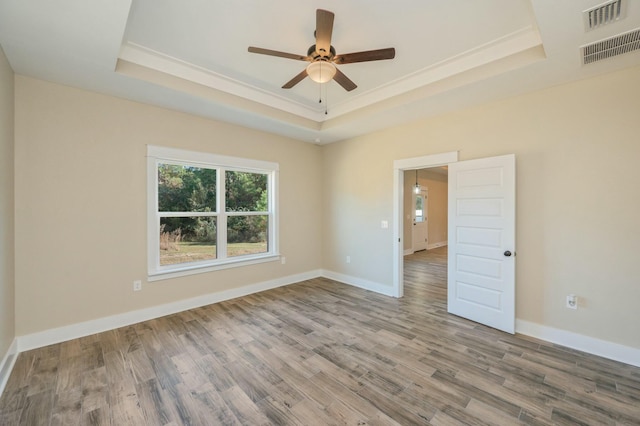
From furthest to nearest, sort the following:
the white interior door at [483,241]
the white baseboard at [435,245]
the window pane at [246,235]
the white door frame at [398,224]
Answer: the white baseboard at [435,245], the window pane at [246,235], the white door frame at [398,224], the white interior door at [483,241]

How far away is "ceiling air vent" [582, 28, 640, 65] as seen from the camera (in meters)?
2.08

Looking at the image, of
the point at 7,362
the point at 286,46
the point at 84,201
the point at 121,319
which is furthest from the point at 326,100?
the point at 7,362

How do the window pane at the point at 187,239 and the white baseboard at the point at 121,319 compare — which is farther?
the window pane at the point at 187,239

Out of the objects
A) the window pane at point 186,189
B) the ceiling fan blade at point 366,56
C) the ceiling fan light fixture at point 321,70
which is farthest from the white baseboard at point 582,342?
the window pane at point 186,189

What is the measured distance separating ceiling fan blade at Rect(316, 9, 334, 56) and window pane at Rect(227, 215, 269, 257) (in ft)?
10.0

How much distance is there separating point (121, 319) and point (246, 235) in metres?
2.02

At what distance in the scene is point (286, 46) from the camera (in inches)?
105

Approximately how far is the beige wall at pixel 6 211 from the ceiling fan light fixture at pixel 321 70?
104 inches

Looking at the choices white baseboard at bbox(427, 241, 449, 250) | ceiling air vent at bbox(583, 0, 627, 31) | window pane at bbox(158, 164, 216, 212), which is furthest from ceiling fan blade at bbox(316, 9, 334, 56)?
white baseboard at bbox(427, 241, 449, 250)

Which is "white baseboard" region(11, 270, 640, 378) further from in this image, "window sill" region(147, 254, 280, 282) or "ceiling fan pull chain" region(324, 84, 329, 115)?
"ceiling fan pull chain" region(324, 84, 329, 115)

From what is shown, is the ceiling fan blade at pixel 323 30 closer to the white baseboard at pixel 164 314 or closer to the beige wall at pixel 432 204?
the white baseboard at pixel 164 314

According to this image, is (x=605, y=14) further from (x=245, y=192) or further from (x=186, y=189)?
(x=186, y=189)

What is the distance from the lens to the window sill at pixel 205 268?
3.55m

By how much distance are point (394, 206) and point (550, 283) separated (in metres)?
2.14
